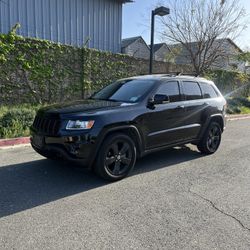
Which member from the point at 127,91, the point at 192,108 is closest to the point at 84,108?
the point at 127,91

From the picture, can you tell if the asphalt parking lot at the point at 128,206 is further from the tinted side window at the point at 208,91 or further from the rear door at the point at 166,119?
the tinted side window at the point at 208,91

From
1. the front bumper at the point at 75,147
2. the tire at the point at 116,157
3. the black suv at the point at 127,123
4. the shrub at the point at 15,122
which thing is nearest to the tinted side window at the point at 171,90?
the black suv at the point at 127,123

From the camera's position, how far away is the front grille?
4188 millimetres

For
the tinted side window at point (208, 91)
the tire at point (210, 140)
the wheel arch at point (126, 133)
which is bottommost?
the tire at point (210, 140)

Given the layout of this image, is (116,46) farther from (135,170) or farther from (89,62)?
(135,170)

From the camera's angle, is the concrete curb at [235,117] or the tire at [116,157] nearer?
the tire at [116,157]

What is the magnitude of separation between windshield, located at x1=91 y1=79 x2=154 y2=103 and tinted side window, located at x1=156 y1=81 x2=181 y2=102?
22cm

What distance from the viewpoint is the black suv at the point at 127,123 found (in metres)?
4.13

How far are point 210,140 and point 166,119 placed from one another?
1.68 meters

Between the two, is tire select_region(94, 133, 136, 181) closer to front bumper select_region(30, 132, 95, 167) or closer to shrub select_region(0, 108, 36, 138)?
front bumper select_region(30, 132, 95, 167)

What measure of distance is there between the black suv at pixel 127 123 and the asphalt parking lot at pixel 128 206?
44 centimetres

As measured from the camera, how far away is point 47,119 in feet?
14.4

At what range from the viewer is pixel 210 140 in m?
6.32

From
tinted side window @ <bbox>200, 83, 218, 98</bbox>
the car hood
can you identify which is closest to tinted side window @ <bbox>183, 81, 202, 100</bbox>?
tinted side window @ <bbox>200, 83, 218, 98</bbox>
